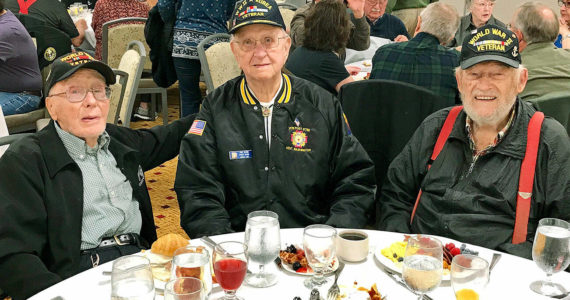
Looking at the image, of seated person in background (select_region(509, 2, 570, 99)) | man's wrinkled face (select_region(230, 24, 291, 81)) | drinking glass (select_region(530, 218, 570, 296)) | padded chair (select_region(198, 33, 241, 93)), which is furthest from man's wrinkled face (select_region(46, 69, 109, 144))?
seated person in background (select_region(509, 2, 570, 99))

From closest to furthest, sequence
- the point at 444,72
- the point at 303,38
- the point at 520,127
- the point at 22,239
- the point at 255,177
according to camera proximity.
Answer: the point at 22,239, the point at 520,127, the point at 255,177, the point at 444,72, the point at 303,38

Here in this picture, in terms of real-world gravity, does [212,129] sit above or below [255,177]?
above

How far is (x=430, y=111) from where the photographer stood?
2.74m

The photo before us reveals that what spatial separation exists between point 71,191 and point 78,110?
30cm

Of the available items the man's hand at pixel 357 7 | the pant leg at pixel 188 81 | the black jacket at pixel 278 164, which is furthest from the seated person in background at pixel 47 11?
the black jacket at pixel 278 164

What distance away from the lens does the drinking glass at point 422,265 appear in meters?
1.31

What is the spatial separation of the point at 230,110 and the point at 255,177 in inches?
11.9

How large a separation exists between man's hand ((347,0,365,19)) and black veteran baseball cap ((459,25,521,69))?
2821mm

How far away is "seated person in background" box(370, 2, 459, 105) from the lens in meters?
3.37

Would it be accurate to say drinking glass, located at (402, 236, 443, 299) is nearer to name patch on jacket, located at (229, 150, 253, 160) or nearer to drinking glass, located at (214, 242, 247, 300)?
drinking glass, located at (214, 242, 247, 300)

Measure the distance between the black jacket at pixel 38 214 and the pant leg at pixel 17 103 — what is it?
2372 mm

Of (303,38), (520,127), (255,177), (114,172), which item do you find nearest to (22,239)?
(114,172)

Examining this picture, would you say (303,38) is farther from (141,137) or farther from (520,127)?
(520,127)

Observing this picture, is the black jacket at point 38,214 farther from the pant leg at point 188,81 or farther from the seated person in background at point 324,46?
the pant leg at point 188,81
